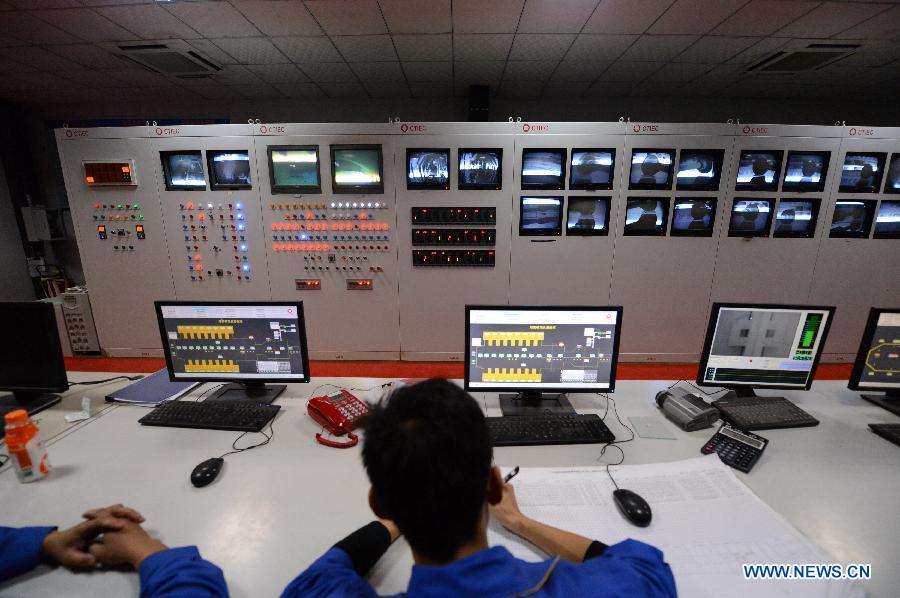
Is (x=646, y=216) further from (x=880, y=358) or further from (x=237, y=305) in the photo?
(x=237, y=305)

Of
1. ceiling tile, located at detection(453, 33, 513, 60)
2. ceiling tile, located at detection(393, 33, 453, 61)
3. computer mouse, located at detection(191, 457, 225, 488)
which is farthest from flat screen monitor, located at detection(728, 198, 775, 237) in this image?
computer mouse, located at detection(191, 457, 225, 488)

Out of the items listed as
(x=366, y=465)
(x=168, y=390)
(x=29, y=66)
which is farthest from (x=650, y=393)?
(x=29, y=66)

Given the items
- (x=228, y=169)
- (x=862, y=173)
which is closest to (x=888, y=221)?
(x=862, y=173)

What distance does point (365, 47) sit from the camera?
3277mm

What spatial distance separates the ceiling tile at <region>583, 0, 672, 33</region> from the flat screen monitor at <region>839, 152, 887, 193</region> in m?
1.94

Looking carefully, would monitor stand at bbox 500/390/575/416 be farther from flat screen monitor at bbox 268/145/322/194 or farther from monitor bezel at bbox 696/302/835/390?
flat screen monitor at bbox 268/145/322/194

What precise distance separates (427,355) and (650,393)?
2.12 metres

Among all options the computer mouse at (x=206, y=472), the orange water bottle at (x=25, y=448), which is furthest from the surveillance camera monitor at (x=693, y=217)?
the orange water bottle at (x=25, y=448)

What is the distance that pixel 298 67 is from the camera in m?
3.74

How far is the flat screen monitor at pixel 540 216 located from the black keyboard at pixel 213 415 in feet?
7.70

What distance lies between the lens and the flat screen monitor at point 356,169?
2.92m

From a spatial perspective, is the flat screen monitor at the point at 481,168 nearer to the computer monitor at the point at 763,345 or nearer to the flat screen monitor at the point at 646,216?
the flat screen monitor at the point at 646,216

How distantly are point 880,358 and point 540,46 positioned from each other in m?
3.19

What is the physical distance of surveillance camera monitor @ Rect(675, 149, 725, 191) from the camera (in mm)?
2924
